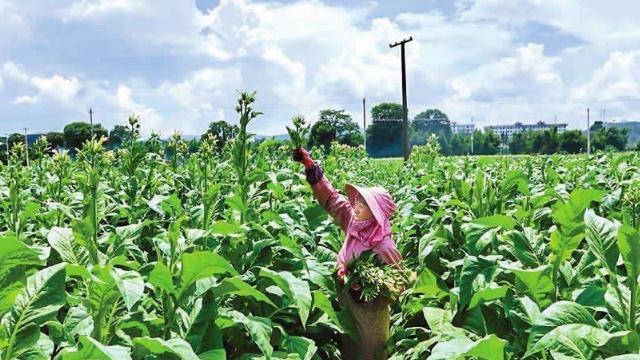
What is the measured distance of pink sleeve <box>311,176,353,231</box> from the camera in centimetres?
473

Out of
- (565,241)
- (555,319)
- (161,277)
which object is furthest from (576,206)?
(161,277)

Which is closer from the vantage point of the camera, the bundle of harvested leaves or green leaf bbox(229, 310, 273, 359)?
green leaf bbox(229, 310, 273, 359)

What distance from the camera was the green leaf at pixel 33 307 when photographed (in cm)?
225

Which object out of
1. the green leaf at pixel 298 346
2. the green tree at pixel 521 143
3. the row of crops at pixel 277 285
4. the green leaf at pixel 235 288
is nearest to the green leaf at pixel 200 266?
the row of crops at pixel 277 285

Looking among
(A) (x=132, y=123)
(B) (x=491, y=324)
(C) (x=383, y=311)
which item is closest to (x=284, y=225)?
(C) (x=383, y=311)

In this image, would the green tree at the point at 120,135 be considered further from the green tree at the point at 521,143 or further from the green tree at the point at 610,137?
the green tree at the point at 521,143

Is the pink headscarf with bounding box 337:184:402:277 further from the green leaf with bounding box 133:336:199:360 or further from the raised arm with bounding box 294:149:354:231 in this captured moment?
the green leaf with bounding box 133:336:199:360

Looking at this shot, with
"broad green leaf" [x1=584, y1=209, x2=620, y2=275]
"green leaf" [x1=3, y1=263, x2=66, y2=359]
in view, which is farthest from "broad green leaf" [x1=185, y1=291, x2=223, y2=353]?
"broad green leaf" [x1=584, y1=209, x2=620, y2=275]

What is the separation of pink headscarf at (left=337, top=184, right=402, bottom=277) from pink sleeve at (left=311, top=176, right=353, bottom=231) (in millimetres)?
215

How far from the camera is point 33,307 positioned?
7.54ft

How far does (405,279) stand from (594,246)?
1.59 meters

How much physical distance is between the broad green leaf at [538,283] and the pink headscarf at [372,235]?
144cm

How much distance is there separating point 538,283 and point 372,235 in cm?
156

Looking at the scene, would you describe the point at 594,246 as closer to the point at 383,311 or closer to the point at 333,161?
the point at 383,311
